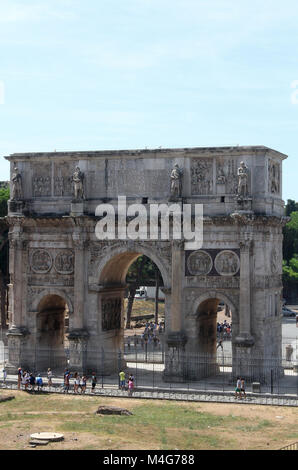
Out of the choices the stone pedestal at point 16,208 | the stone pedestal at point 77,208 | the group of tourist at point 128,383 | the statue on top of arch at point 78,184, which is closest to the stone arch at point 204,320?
the group of tourist at point 128,383

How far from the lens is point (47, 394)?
44.8 metres

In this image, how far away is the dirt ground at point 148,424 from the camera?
33.1 meters

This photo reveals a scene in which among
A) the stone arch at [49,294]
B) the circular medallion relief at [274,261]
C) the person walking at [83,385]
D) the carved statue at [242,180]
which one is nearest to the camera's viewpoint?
the person walking at [83,385]

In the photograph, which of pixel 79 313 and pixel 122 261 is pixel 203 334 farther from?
pixel 79 313

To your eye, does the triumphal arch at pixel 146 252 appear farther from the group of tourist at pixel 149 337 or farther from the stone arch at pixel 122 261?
the group of tourist at pixel 149 337

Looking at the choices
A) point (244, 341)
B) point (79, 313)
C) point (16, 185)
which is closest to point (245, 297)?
point (244, 341)

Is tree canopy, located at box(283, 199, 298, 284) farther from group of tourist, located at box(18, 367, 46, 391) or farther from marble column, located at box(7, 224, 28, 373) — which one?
group of tourist, located at box(18, 367, 46, 391)

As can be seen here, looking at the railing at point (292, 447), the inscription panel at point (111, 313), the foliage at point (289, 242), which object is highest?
the foliage at point (289, 242)

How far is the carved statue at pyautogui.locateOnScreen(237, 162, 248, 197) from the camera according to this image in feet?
147

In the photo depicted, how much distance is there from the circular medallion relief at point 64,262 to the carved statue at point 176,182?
7.09 meters

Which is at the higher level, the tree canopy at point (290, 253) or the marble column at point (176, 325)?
the tree canopy at point (290, 253)

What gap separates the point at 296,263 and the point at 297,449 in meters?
71.9

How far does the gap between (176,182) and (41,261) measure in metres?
9.45
